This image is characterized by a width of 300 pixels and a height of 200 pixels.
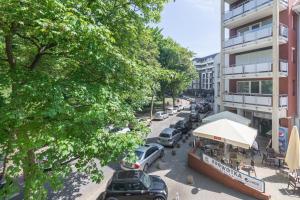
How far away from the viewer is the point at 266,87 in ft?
76.0

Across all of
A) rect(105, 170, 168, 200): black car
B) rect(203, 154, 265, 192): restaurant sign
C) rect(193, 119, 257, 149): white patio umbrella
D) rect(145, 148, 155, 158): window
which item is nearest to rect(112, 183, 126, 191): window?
rect(105, 170, 168, 200): black car

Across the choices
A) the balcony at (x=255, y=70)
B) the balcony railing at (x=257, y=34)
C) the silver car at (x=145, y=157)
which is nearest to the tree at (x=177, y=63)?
the balcony at (x=255, y=70)

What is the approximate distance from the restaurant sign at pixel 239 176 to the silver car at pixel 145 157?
4.06 m

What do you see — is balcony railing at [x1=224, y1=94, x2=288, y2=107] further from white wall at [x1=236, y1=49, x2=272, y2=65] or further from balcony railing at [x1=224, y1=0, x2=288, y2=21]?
balcony railing at [x1=224, y1=0, x2=288, y2=21]

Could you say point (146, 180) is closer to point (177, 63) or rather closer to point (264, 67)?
point (264, 67)

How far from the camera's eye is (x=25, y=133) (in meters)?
7.12

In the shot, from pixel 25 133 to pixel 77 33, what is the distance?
10.7ft

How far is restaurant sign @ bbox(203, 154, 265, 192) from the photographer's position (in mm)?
13094

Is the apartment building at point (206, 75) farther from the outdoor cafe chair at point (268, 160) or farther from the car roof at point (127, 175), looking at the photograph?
the car roof at point (127, 175)

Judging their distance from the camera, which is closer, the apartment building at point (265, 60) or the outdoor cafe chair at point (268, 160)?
the outdoor cafe chair at point (268, 160)

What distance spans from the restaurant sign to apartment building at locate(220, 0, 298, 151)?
760 cm

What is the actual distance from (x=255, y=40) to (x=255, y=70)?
2.65 metres

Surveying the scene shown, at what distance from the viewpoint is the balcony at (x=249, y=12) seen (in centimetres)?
2100


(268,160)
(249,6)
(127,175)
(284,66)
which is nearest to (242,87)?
(284,66)
